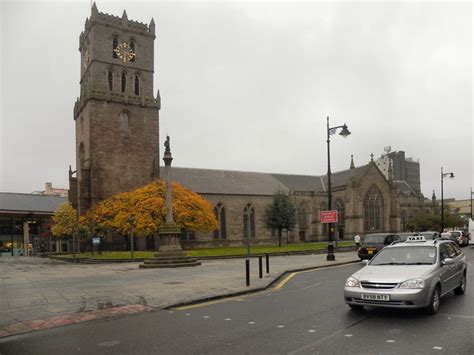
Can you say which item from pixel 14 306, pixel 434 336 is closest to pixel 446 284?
pixel 434 336

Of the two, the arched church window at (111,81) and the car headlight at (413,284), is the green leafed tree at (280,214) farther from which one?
the car headlight at (413,284)

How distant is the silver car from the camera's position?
8.27m

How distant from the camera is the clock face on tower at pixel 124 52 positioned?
187 ft

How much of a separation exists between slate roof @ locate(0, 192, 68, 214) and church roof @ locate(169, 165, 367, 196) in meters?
22.9

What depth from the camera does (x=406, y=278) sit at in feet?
27.8

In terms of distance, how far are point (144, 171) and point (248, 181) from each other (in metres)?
20.5

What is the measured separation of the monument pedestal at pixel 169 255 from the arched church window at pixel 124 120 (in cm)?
3093

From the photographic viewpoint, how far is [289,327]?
313 inches

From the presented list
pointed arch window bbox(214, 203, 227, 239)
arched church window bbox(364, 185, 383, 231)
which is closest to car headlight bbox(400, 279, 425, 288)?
pointed arch window bbox(214, 203, 227, 239)

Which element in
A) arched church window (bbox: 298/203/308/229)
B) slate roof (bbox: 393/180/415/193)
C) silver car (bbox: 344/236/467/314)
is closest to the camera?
silver car (bbox: 344/236/467/314)

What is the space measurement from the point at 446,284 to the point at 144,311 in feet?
22.2

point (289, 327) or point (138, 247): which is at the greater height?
point (289, 327)

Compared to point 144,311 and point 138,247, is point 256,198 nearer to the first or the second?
point 138,247

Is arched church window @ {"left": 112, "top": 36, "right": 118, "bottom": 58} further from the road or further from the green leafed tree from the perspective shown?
the road
